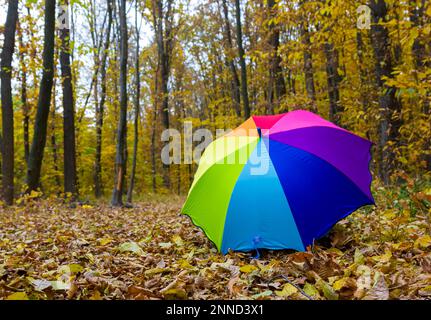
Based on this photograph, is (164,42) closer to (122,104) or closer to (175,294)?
(122,104)

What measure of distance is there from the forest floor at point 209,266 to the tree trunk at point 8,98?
478cm

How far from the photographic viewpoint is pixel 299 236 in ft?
10.6

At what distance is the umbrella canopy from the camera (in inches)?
130

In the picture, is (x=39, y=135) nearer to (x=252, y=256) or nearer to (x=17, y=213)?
(x=17, y=213)

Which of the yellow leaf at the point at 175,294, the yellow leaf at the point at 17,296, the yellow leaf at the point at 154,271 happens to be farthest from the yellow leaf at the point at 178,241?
the yellow leaf at the point at 17,296

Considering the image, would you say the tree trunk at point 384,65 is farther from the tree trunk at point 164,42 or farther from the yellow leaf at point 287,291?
the tree trunk at point 164,42

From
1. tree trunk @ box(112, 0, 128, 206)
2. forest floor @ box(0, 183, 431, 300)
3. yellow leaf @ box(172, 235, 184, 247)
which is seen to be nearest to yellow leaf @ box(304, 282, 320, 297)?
forest floor @ box(0, 183, 431, 300)

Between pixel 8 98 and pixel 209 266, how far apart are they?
27.7 ft

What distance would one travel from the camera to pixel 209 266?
3.18 metres

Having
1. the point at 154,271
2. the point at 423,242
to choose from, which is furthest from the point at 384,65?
the point at 154,271

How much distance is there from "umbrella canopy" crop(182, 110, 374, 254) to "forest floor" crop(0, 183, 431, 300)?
0.21 metres

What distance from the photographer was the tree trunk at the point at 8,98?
897 cm
